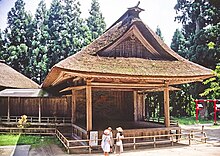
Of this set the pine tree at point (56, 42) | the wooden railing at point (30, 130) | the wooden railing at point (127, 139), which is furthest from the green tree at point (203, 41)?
the wooden railing at point (30, 130)

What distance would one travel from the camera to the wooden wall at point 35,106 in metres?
8.90

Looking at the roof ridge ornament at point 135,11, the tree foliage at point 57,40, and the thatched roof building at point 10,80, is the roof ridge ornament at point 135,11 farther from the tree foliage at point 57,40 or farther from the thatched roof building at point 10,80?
the thatched roof building at point 10,80

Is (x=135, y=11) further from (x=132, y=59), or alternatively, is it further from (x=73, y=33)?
(x=73, y=33)

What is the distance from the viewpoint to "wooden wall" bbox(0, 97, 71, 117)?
8.90 metres

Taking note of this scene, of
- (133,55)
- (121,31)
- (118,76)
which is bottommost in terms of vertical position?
(118,76)

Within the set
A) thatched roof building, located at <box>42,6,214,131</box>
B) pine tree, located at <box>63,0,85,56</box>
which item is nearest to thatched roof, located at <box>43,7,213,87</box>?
thatched roof building, located at <box>42,6,214,131</box>

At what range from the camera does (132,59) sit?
619cm

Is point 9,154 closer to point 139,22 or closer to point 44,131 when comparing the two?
point 44,131

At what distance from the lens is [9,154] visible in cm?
501

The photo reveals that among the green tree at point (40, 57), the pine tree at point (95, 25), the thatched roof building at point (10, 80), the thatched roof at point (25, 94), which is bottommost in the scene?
the thatched roof at point (25, 94)

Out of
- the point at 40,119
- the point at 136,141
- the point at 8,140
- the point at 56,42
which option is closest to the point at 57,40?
the point at 56,42

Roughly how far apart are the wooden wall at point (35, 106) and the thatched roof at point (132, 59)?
272cm

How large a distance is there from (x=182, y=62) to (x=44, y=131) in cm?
461

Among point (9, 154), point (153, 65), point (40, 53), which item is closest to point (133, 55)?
point (153, 65)
